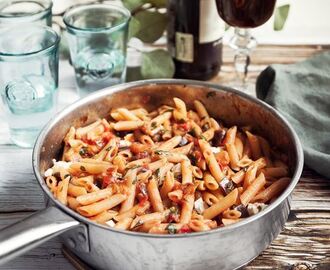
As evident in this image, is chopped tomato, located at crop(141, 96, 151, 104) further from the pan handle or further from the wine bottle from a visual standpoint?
the pan handle

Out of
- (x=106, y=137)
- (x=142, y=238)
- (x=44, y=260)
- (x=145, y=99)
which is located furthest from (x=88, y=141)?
(x=142, y=238)

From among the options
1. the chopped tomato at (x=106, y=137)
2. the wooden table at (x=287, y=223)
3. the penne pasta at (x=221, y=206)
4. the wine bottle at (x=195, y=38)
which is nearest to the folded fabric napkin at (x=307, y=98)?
the wooden table at (x=287, y=223)

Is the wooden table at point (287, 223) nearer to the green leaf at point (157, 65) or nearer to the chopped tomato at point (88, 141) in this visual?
the chopped tomato at point (88, 141)

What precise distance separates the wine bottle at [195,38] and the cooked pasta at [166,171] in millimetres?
259

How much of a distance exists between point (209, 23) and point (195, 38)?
0.05 m

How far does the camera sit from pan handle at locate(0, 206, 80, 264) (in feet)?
2.82

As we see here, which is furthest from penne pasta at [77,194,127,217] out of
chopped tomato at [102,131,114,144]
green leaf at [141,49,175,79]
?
green leaf at [141,49,175,79]

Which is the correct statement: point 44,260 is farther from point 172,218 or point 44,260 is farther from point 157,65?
point 157,65

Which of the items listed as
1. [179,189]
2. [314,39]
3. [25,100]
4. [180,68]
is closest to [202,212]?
[179,189]

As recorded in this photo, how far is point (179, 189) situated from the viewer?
1.12 metres

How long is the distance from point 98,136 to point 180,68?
409 millimetres

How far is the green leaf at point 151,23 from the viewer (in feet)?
5.20

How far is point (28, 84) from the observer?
1396 mm

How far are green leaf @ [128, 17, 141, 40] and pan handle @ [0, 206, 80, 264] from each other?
0.74 m
